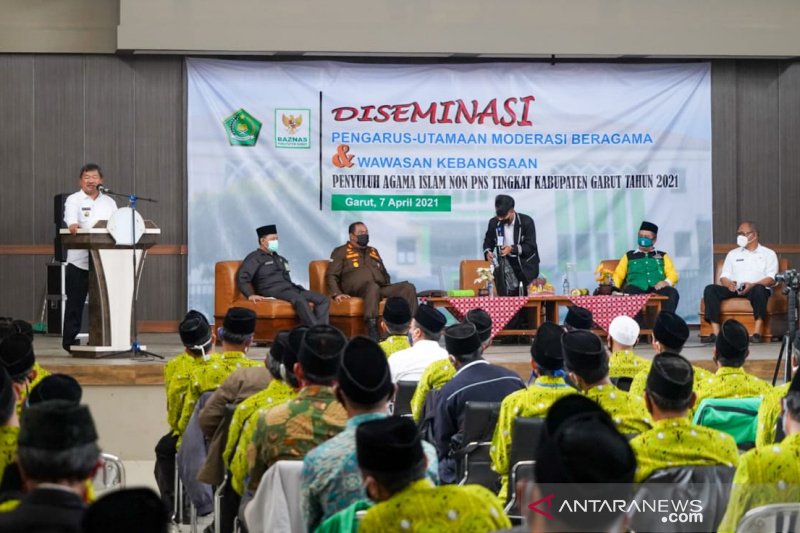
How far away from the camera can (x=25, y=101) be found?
11758 millimetres

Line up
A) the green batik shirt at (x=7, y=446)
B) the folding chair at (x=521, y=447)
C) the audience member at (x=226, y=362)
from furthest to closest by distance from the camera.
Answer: the audience member at (x=226, y=362)
the folding chair at (x=521, y=447)
the green batik shirt at (x=7, y=446)

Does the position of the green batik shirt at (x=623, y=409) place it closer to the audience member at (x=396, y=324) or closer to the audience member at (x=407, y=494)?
the audience member at (x=407, y=494)

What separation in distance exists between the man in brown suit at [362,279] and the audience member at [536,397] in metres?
5.42

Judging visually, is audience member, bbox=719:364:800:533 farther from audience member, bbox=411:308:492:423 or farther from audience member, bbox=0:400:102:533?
audience member, bbox=411:308:492:423

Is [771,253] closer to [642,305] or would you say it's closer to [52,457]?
[642,305]

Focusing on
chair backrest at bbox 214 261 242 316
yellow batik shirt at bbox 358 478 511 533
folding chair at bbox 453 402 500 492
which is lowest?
folding chair at bbox 453 402 500 492

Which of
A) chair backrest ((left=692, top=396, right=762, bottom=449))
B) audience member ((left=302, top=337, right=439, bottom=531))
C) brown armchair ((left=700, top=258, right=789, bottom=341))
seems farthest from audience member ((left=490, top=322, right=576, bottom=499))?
brown armchair ((left=700, top=258, right=789, bottom=341))

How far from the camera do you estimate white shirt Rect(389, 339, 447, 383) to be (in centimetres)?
618

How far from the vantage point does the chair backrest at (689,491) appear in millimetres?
3324

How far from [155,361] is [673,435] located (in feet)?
18.0

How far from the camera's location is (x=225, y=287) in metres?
10.3

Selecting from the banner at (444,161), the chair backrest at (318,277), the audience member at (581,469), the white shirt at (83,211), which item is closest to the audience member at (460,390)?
the audience member at (581,469)

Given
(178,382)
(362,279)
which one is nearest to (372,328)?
(362,279)

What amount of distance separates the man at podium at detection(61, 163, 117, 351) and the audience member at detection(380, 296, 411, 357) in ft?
9.47
